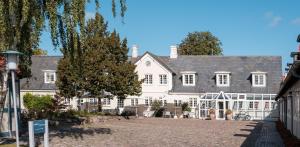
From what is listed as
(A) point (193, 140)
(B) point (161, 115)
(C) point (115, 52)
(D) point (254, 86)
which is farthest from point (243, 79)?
(A) point (193, 140)

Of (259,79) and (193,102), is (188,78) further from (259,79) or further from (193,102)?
(259,79)

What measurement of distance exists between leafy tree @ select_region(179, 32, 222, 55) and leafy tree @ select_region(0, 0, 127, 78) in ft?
204

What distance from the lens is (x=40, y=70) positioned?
52.4 meters

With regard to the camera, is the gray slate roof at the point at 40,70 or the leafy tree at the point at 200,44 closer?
the gray slate roof at the point at 40,70

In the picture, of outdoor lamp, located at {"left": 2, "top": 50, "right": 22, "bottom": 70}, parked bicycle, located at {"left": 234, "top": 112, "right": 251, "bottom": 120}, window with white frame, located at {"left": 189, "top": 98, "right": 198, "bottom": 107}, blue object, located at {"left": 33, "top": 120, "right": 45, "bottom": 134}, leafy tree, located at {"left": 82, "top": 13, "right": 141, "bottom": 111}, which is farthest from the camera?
window with white frame, located at {"left": 189, "top": 98, "right": 198, "bottom": 107}

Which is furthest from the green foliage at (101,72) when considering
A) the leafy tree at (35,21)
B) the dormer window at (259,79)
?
the leafy tree at (35,21)

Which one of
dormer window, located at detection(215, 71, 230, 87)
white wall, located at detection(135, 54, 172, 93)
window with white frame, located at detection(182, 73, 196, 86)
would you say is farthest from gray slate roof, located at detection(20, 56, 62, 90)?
dormer window, located at detection(215, 71, 230, 87)

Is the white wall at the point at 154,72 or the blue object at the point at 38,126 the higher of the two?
the white wall at the point at 154,72

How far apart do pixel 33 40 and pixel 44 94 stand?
1448 inches

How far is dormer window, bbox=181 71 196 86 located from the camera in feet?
161

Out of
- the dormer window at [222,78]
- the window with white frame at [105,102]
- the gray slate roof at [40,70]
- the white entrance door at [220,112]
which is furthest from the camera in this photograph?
the gray slate roof at [40,70]

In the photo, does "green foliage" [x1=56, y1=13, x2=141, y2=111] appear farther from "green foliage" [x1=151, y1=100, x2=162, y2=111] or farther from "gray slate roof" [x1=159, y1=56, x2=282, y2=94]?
"gray slate roof" [x1=159, y1=56, x2=282, y2=94]

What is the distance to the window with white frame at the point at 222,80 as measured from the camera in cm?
4812

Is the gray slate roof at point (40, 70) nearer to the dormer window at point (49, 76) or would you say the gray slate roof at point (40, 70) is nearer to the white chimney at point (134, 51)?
the dormer window at point (49, 76)
